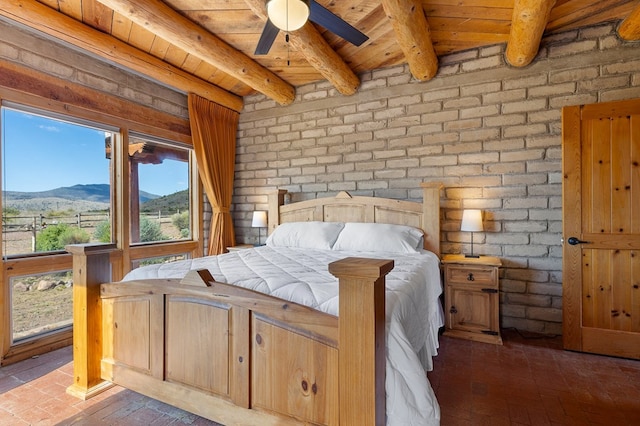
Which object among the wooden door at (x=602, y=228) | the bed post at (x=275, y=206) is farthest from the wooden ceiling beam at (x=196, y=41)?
the wooden door at (x=602, y=228)

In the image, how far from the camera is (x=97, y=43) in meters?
2.78

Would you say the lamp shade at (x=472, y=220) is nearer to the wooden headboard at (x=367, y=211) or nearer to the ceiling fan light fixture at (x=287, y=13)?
the wooden headboard at (x=367, y=211)

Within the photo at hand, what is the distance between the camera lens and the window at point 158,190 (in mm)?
3594

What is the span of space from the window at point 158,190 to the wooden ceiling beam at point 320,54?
210 centimetres

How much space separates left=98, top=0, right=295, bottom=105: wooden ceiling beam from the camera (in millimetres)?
2354

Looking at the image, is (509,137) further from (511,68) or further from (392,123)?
(392,123)

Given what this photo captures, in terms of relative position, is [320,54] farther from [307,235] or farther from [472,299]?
[472,299]

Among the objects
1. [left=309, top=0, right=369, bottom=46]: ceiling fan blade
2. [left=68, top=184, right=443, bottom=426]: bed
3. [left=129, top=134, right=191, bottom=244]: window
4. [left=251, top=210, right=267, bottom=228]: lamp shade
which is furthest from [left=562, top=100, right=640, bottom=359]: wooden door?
[left=129, top=134, right=191, bottom=244]: window

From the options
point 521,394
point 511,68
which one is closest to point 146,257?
point 521,394

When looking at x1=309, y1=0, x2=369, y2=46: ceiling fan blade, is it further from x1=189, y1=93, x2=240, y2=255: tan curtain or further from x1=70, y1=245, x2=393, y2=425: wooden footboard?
x1=189, y1=93, x2=240, y2=255: tan curtain

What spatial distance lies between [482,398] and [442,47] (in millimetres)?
3078

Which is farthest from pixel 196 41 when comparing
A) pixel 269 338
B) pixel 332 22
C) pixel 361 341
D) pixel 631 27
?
pixel 631 27

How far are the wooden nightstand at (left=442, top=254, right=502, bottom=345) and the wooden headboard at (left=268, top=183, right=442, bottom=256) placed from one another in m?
0.31

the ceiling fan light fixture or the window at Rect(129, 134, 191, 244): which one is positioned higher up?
the ceiling fan light fixture
